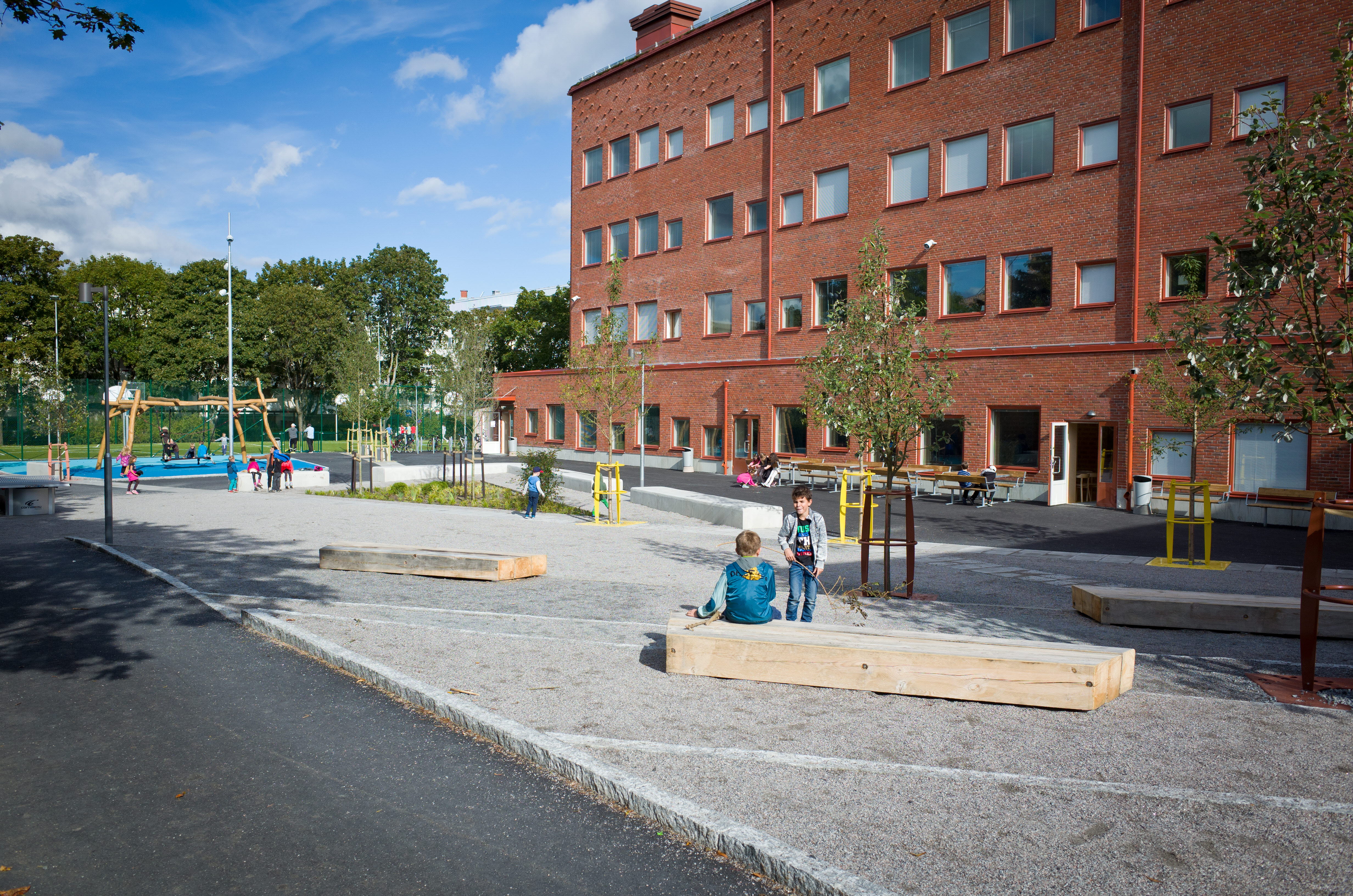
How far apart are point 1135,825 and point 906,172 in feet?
98.2

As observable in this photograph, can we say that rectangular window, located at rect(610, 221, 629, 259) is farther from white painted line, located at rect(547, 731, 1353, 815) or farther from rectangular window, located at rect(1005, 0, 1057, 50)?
white painted line, located at rect(547, 731, 1353, 815)

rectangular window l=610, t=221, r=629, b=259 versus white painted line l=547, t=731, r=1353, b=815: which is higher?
rectangular window l=610, t=221, r=629, b=259

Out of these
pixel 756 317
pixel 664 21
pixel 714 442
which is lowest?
pixel 714 442

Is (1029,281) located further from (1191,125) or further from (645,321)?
(645,321)

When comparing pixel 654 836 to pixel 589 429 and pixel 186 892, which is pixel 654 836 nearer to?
pixel 186 892

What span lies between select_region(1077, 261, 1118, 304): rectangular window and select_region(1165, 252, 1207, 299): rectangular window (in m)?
1.37

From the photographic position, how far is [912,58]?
31328 millimetres

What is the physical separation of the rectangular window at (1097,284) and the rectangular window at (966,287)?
9.99ft

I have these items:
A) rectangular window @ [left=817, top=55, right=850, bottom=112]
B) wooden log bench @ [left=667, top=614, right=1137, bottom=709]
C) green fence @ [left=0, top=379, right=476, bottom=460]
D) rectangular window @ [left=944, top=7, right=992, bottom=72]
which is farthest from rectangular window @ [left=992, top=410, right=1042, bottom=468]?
wooden log bench @ [left=667, top=614, right=1137, bottom=709]

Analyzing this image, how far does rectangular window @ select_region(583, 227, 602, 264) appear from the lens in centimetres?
4478

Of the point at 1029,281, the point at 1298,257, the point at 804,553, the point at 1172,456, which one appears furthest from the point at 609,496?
the point at 1029,281

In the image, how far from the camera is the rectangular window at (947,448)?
95.6 ft

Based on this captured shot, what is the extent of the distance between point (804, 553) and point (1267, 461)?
1940 cm

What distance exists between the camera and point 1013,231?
93.1 ft
